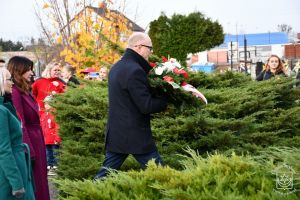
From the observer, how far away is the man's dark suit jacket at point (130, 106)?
186 inches

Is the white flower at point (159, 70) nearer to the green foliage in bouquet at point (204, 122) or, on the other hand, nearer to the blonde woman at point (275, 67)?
the green foliage in bouquet at point (204, 122)

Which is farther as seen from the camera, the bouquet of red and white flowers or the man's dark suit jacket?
Answer: the bouquet of red and white flowers

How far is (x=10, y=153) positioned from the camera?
13.0ft

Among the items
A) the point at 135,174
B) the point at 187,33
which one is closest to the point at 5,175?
the point at 135,174

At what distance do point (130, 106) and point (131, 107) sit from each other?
→ 14mm

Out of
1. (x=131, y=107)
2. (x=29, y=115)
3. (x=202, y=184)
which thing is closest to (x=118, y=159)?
(x=131, y=107)

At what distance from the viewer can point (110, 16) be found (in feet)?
42.3

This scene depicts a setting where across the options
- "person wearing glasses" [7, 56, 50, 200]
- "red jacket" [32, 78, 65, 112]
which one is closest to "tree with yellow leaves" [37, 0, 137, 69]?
"red jacket" [32, 78, 65, 112]

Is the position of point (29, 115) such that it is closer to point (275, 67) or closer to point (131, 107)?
point (131, 107)

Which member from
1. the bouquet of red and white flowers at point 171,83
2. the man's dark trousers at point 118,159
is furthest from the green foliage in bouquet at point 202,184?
the bouquet of red and white flowers at point 171,83

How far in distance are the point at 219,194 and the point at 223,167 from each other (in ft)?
1.16

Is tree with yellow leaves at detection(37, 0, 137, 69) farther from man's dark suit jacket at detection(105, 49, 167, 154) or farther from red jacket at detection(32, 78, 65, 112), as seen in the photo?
man's dark suit jacket at detection(105, 49, 167, 154)

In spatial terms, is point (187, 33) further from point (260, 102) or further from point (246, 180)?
point (246, 180)

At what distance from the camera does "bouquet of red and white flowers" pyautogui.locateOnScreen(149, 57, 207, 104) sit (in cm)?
495
